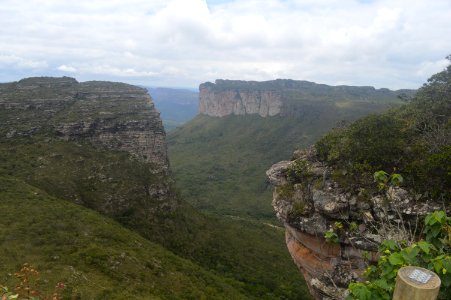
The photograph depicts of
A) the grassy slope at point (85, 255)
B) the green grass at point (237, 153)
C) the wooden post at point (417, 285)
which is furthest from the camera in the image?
the green grass at point (237, 153)

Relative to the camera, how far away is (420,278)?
4.68 meters

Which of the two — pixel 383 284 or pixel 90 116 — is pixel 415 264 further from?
pixel 90 116

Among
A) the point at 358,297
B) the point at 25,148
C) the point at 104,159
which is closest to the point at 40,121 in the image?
the point at 25,148

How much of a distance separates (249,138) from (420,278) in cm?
15541

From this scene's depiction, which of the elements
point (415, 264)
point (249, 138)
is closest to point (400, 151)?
point (415, 264)

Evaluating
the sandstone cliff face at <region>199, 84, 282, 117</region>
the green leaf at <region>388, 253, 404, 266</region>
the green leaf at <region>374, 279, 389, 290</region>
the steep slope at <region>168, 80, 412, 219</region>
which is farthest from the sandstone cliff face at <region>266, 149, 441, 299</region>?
the sandstone cliff face at <region>199, 84, 282, 117</region>

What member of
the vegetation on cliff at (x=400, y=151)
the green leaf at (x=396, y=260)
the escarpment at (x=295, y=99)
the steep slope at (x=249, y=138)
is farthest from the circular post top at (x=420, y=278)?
the escarpment at (x=295, y=99)

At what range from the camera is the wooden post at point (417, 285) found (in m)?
4.51

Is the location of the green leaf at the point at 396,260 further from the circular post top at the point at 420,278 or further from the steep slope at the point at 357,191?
the steep slope at the point at 357,191

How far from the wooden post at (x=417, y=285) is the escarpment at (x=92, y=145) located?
4593 centimetres

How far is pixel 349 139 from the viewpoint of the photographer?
19203 millimetres

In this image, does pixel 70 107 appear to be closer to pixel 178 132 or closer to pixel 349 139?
pixel 349 139

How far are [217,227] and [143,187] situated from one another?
1342cm

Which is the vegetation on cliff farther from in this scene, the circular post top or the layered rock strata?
the layered rock strata
